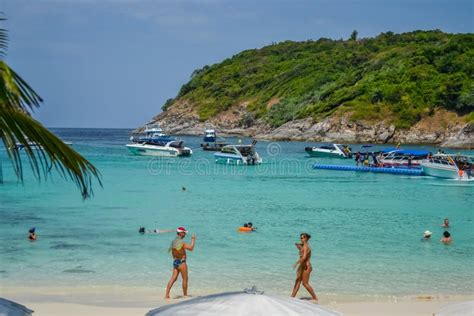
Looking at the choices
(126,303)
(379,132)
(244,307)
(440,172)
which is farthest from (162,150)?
(244,307)

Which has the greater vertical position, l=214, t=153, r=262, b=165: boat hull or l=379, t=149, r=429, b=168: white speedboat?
l=379, t=149, r=429, b=168: white speedboat

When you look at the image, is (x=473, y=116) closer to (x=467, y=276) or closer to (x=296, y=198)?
(x=296, y=198)

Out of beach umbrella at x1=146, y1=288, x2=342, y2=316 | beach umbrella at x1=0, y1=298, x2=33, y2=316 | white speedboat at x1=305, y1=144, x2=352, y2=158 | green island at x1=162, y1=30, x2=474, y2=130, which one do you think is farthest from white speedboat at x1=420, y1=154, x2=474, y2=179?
green island at x1=162, y1=30, x2=474, y2=130

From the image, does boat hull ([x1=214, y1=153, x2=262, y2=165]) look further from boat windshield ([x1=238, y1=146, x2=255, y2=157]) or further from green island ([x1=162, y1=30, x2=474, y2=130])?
green island ([x1=162, y1=30, x2=474, y2=130])

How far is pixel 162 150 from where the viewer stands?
232 ft

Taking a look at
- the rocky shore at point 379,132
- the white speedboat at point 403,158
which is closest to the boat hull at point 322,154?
the white speedboat at point 403,158

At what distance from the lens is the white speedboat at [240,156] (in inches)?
2357

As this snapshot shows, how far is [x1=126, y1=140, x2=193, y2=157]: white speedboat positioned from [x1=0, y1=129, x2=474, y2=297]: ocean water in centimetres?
2368

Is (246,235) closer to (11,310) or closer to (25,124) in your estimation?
(11,310)

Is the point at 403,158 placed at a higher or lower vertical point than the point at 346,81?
lower

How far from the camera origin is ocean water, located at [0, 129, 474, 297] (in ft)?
52.2

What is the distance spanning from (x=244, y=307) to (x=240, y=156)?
172ft

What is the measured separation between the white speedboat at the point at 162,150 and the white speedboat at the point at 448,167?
88.7 ft

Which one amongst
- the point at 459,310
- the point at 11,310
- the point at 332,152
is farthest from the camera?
the point at 332,152
